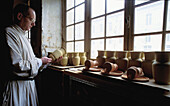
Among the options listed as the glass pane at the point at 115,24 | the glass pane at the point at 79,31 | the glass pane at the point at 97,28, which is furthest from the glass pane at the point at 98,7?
the glass pane at the point at 79,31

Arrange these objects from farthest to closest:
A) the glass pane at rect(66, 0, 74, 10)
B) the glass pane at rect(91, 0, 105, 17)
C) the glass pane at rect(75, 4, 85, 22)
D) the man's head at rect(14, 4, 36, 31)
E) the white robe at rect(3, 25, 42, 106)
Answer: the glass pane at rect(66, 0, 74, 10), the glass pane at rect(75, 4, 85, 22), the glass pane at rect(91, 0, 105, 17), the man's head at rect(14, 4, 36, 31), the white robe at rect(3, 25, 42, 106)

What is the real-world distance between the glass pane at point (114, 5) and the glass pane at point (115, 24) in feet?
0.31

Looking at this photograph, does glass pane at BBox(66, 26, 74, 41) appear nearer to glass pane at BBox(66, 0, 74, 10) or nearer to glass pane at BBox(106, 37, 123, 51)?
glass pane at BBox(66, 0, 74, 10)

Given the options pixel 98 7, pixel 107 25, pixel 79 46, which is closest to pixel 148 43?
pixel 107 25

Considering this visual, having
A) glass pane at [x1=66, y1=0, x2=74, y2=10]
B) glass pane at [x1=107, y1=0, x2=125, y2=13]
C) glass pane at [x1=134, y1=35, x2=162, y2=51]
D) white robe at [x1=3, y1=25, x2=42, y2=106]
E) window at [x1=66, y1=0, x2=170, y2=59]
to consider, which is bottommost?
white robe at [x1=3, y1=25, x2=42, y2=106]

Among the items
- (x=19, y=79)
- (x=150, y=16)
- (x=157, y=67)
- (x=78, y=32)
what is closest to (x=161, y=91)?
(x=157, y=67)

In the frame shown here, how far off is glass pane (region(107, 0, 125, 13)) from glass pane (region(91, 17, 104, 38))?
→ 21 centimetres

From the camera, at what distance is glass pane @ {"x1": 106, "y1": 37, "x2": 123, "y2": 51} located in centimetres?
152

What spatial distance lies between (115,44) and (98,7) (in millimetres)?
792

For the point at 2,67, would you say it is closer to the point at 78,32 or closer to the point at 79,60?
the point at 79,60

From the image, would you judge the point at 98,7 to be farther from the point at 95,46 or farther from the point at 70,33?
the point at 70,33

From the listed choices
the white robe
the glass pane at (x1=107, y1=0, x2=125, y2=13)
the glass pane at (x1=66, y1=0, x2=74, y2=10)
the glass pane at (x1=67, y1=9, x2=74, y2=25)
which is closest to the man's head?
the white robe

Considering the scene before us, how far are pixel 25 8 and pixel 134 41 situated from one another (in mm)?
1467

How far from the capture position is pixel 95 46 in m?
1.95
